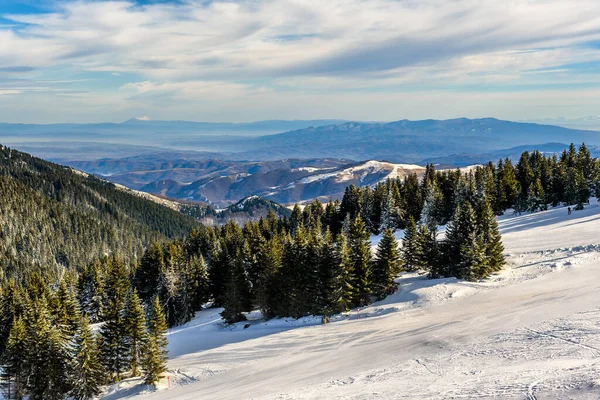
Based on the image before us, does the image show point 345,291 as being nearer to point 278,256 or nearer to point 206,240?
point 278,256

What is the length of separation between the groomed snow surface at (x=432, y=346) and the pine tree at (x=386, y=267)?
1460 mm

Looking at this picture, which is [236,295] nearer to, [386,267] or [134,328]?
[134,328]

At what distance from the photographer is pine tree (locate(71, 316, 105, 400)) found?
3941 cm

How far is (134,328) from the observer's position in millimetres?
43156

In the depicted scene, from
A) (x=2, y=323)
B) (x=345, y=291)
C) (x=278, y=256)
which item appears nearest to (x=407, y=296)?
(x=345, y=291)

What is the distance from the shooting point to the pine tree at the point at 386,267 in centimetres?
5091

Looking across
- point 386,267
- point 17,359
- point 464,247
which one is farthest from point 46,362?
point 464,247

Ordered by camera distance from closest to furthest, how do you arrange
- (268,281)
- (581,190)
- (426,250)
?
(268,281)
(426,250)
(581,190)

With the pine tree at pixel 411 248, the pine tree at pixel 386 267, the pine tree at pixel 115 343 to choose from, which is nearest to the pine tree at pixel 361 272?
the pine tree at pixel 386 267

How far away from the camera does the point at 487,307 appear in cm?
4200

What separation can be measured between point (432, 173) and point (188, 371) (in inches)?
3311

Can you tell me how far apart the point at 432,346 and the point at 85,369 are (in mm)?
30826

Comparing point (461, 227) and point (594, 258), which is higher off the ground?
point (461, 227)

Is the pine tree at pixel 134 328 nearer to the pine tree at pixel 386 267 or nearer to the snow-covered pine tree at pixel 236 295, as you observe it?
the snow-covered pine tree at pixel 236 295
